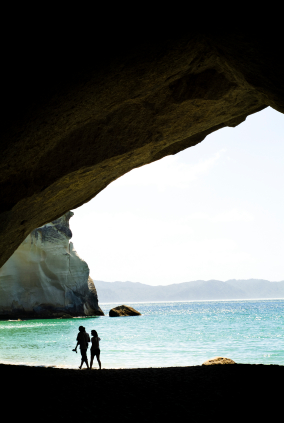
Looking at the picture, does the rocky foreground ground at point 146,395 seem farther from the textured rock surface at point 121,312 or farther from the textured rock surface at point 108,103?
the textured rock surface at point 121,312

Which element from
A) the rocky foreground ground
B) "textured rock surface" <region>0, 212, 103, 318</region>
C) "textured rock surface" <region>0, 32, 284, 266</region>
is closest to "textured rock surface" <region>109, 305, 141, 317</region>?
"textured rock surface" <region>0, 212, 103, 318</region>

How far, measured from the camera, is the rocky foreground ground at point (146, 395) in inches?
143

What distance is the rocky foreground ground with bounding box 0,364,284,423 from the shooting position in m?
3.63

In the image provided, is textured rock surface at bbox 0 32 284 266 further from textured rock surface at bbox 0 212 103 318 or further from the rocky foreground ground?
textured rock surface at bbox 0 212 103 318

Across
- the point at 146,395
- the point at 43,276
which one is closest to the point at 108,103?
the point at 146,395

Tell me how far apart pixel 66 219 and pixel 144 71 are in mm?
35041

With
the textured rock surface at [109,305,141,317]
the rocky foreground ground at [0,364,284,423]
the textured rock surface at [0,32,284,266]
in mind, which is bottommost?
the textured rock surface at [109,305,141,317]

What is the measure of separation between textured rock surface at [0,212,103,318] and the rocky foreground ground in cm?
3286

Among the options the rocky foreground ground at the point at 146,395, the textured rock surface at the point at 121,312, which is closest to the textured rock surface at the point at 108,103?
the rocky foreground ground at the point at 146,395

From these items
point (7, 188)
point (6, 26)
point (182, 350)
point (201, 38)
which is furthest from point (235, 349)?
point (6, 26)

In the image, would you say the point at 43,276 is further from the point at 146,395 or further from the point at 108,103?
the point at 146,395

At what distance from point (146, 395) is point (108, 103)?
4588 millimetres

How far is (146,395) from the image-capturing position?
4.49 m

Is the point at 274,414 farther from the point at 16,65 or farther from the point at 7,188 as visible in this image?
the point at 7,188
